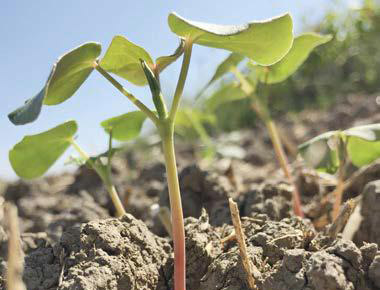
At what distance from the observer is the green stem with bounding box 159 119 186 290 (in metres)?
1.06

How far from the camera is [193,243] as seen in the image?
1.23 m

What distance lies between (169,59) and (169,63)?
0.03 metres

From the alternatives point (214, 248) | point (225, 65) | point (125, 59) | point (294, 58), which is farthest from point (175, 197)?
point (294, 58)

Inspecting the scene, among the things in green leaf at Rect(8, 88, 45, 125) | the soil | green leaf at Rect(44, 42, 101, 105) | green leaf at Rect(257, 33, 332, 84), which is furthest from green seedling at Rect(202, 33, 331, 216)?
green leaf at Rect(8, 88, 45, 125)

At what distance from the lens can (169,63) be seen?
1202 millimetres

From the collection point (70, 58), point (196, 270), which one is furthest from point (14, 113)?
point (196, 270)

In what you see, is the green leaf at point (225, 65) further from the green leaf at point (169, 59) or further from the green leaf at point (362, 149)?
the green leaf at point (362, 149)

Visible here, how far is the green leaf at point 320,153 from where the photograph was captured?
4.86 feet

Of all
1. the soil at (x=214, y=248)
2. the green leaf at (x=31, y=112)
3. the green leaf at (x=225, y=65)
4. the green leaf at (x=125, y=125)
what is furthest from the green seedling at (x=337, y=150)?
the green leaf at (x=31, y=112)

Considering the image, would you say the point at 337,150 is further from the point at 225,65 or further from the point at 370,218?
the point at 225,65

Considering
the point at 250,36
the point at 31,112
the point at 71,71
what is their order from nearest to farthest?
the point at 31,112 < the point at 250,36 < the point at 71,71

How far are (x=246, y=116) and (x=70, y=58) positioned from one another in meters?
4.91

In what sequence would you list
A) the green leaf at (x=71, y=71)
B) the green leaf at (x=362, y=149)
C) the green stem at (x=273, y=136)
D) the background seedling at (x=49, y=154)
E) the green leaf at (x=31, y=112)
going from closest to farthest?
the green leaf at (x=31, y=112), the green leaf at (x=71, y=71), the background seedling at (x=49, y=154), the green leaf at (x=362, y=149), the green stem at (x=273, y=136)

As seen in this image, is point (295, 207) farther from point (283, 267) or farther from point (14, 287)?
point (14, 287)
